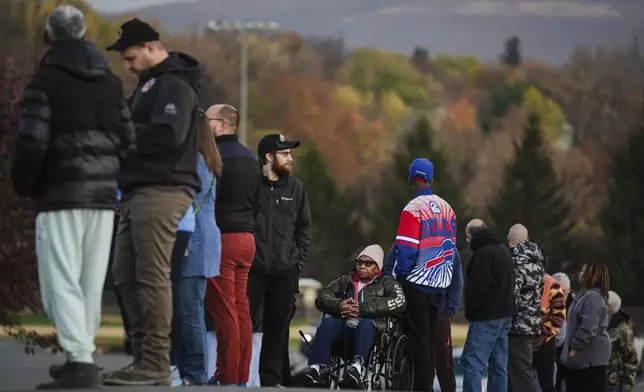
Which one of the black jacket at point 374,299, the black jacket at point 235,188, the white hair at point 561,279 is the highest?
the black jacket at point 235,188

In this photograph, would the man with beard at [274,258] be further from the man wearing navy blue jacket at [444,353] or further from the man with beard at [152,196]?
the man with beard at [152,196]

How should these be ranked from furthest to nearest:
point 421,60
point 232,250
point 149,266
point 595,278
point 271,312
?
point 421,60, point 595,278, point 271,312, point 232,250, point 149,266

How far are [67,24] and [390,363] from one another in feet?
16.1

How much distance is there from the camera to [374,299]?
41.3ft

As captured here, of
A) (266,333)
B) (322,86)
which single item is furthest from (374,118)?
(266,333)

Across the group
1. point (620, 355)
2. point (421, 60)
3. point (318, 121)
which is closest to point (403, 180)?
point (318, 121)

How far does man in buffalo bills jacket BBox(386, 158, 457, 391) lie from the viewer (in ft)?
41.1

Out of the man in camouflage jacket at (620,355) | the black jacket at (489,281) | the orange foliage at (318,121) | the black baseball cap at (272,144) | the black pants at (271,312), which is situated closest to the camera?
the black pants at (271,312)

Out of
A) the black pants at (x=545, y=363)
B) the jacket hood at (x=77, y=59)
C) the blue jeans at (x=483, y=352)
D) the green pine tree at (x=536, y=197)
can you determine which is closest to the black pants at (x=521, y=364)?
the blue jeans at (x=483, y=352)

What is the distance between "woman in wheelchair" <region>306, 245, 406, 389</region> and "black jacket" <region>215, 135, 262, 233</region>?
5.59ft

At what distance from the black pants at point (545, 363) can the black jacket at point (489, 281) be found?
210 cm

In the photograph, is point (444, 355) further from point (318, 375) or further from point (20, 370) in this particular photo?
point (20, 370)

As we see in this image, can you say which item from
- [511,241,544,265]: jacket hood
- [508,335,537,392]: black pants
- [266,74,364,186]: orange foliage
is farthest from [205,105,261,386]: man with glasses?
[266,74,364,186]: orange foliage

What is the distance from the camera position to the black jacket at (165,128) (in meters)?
9.16
